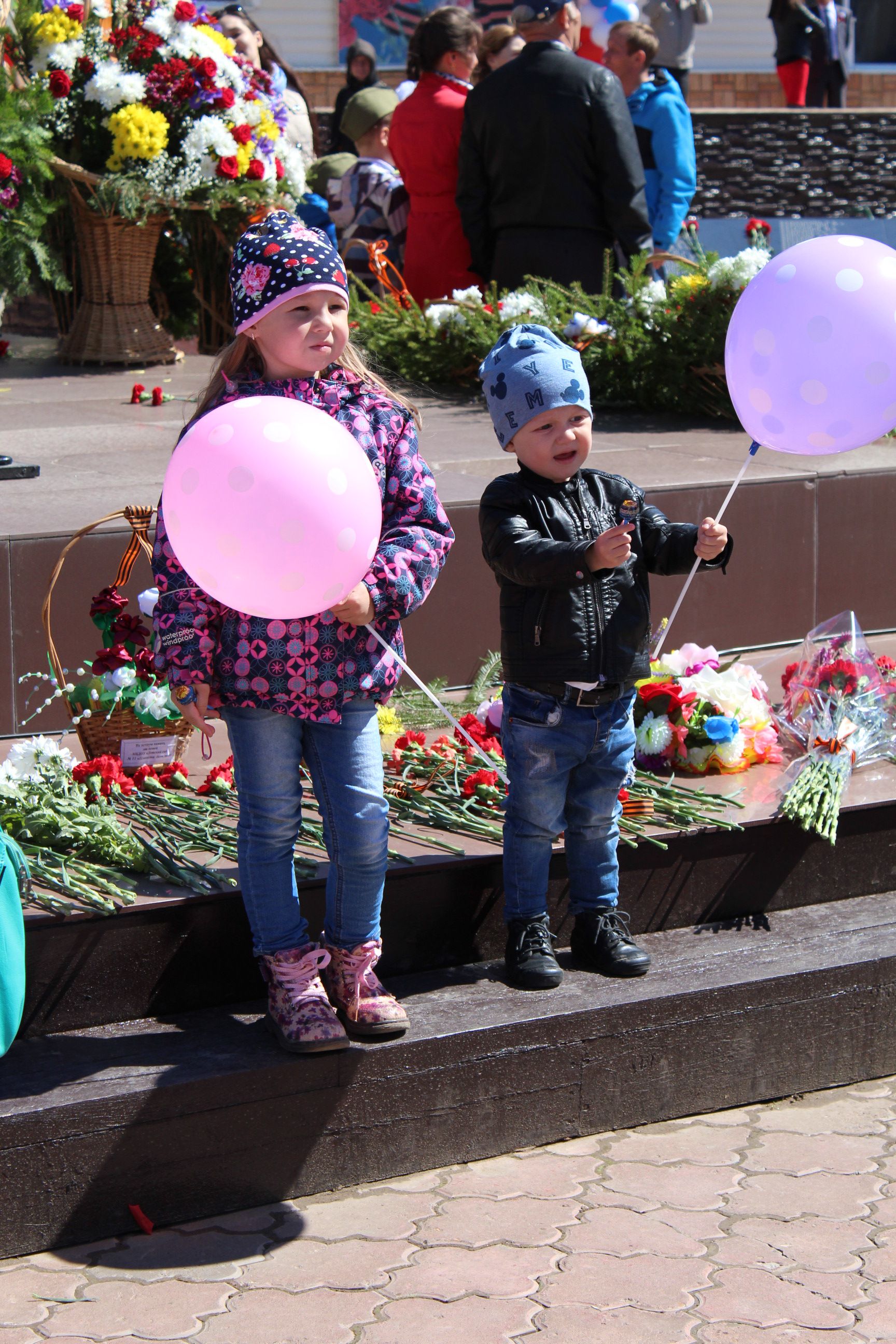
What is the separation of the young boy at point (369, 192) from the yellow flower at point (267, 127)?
28.2 inches

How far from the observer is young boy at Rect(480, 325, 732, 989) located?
2.96 metres

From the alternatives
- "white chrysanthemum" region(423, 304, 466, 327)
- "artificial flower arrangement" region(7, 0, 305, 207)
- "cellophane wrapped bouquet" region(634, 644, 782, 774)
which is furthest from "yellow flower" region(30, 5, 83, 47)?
"cellophane wrapped bouquet" region(634, 644, 782, 774)

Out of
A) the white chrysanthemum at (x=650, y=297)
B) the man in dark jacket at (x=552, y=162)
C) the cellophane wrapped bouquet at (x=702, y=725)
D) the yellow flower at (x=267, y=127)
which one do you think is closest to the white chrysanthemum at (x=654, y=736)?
the cellophane wrapped bouquet at (x=702, y=725)

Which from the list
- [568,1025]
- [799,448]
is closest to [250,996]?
[568,1025]

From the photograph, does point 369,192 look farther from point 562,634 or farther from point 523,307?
point 562,634

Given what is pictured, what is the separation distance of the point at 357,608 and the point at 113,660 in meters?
1.01

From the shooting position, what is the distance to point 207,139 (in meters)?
7.02

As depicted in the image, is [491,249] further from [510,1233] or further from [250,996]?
[510,1233]

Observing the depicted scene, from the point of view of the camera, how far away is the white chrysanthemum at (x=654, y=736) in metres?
3.73

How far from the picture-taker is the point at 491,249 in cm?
704

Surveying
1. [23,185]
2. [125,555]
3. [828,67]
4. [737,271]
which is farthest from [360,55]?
[828,67]

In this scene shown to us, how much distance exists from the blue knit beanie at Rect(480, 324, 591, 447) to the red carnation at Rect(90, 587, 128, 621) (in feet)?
3.35

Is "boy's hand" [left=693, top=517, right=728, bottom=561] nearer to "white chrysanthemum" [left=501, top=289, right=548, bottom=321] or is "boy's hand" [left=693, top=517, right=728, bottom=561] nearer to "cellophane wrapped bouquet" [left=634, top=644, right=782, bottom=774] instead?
"cellophane wrapped bouquet" [left=634, top=644, right=782, bottom=774]

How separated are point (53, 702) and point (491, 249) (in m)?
3.86
